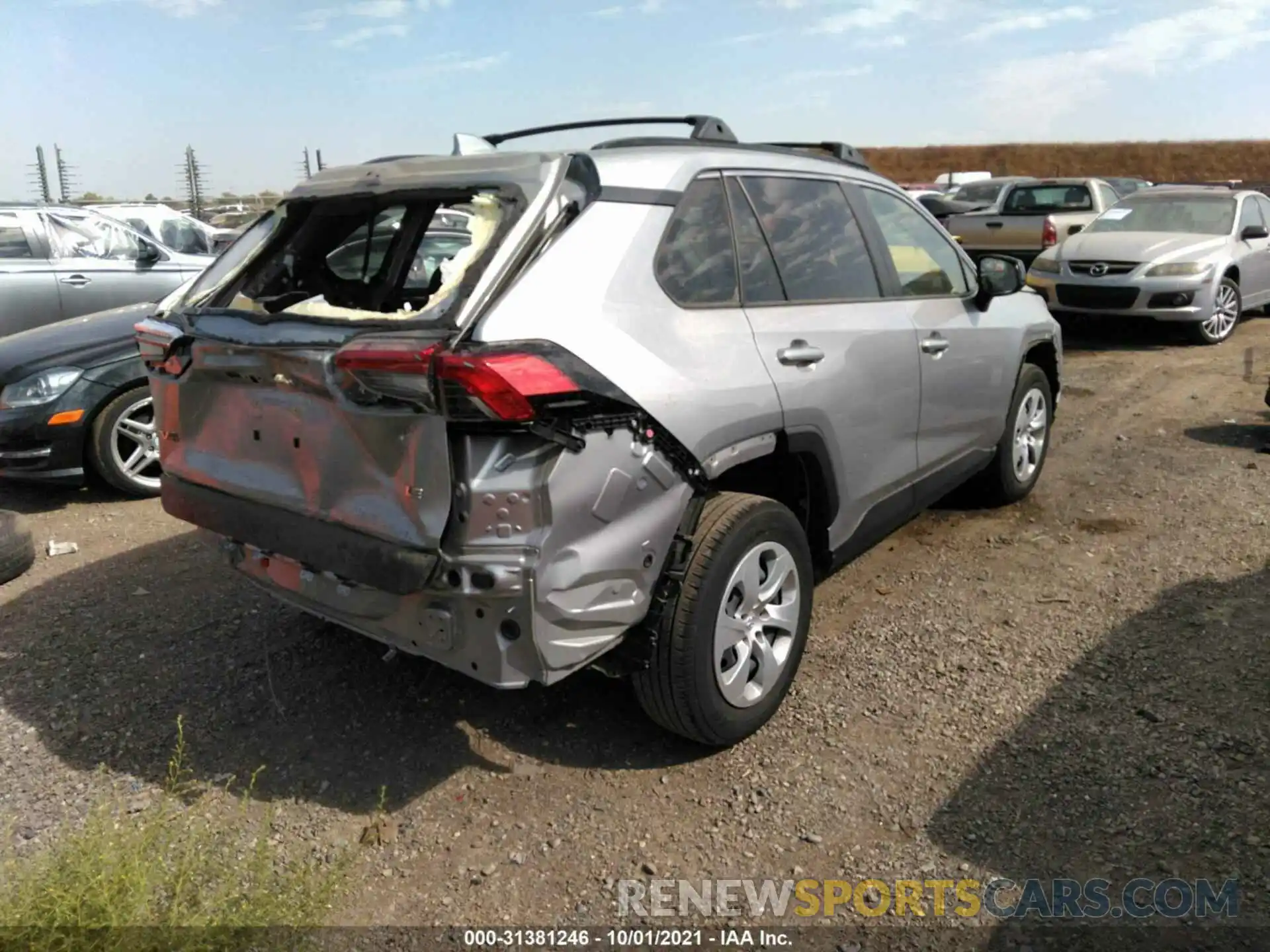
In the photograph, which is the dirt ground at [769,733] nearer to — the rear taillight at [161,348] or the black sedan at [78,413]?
the black sedan at [78,413]

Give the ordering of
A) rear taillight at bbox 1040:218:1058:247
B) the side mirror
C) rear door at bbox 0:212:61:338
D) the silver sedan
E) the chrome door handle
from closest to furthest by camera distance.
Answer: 1. the chrome door handle
2. the side mirror
3. rear door at bbox 0:212:61:338
4. the silver sedan
5. rear taillight at bbox 1040:218:1058:247

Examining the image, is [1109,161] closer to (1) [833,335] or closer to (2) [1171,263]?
(2) [1171,263]

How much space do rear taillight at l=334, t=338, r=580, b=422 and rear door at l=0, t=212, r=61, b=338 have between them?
770 cm

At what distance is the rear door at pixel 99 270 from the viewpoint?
8.66m

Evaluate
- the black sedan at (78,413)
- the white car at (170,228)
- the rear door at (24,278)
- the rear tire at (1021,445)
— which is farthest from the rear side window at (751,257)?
the white car at (170,228)

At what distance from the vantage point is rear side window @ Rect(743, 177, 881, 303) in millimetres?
3371

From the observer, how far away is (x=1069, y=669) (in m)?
3.64

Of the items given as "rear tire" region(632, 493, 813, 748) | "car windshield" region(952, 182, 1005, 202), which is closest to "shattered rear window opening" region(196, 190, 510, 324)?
"rear tire" region(632, 493, 813, 748)

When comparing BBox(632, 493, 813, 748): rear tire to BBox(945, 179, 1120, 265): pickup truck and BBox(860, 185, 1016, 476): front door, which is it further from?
BBox(945, 179, 1120, 265): pickup truck

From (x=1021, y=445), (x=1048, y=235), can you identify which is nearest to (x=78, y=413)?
(x=1021, y=445)

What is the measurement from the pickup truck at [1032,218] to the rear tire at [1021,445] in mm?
8286

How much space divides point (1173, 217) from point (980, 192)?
8133 millimetres

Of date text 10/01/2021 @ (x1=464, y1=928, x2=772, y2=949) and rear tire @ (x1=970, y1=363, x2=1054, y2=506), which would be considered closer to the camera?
date text 10/01/2021 @ (x1=464, y1=928, x2=772, y2=949)

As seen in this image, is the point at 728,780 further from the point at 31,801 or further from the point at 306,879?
the point at 31,801
